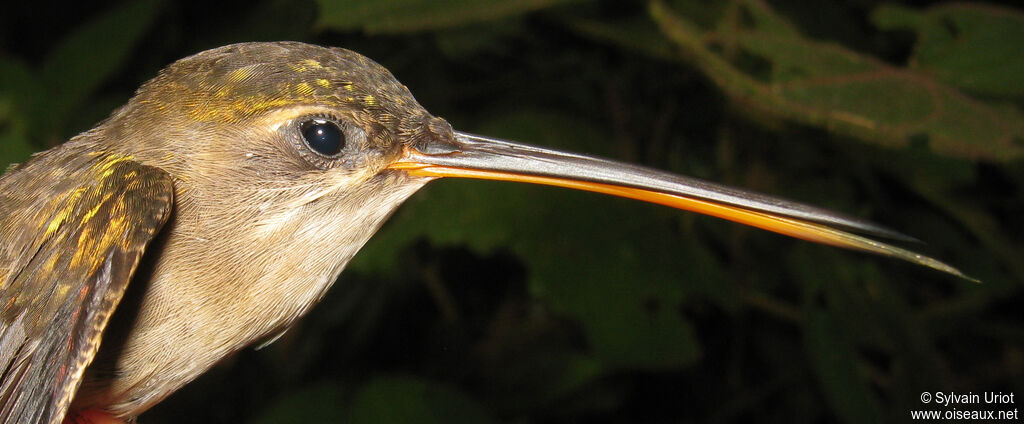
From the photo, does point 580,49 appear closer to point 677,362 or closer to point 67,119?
point 677,362

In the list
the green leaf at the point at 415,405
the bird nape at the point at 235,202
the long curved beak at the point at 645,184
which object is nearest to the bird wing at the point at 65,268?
the bird nape at the point at 235,202

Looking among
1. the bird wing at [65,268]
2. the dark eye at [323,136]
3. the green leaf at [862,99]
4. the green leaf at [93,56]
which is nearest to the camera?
the bird wing at [65,268]

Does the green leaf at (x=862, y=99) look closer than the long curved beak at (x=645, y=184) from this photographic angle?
No

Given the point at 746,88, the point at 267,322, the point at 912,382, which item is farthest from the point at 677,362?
the point at 267,322

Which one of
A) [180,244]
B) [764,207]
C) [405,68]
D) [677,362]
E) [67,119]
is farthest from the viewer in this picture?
[405,68]

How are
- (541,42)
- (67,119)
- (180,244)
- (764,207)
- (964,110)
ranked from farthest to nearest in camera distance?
(541,42), (67,119), (964,110), (180,244), (764,207)

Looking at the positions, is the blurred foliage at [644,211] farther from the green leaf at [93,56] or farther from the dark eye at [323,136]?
the dark eye at [323,136]

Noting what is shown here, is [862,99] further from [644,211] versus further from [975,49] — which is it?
[644,211]
